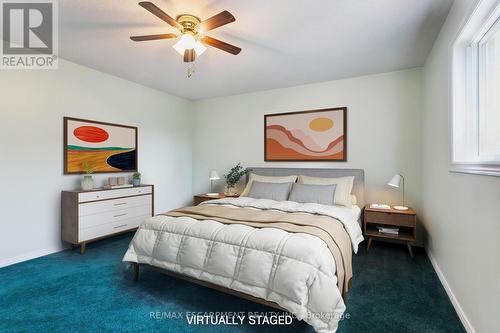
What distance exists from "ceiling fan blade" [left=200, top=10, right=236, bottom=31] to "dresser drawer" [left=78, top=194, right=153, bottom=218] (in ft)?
8.58

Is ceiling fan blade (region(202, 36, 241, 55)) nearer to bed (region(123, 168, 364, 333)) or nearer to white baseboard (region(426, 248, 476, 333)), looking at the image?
bed (region(123, 168, 364, 333))

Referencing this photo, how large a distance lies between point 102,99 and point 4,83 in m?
1.07

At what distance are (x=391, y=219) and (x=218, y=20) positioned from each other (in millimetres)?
2976

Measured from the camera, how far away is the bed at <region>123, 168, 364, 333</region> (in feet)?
5.22

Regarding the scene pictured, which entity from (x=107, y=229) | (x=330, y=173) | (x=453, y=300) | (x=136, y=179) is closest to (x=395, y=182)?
(x=330, y=173)

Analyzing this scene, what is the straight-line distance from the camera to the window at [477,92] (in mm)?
1587

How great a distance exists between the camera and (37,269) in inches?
106

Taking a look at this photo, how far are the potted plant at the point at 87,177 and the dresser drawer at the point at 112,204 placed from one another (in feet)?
0.86

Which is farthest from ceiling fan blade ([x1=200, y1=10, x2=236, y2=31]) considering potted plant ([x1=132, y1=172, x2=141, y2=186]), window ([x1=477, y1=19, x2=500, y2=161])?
potted plant ([x1=132, y1=172, x2=141, y2=186])

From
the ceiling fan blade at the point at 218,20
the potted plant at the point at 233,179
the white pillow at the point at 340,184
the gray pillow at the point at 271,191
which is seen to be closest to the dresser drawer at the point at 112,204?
the potted plant at the point at 233,179

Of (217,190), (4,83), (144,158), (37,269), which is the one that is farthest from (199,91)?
(37,269)

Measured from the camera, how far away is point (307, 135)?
4086mm

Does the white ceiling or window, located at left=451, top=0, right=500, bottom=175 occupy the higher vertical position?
the white ceiling

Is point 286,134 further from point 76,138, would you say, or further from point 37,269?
point 37,269
